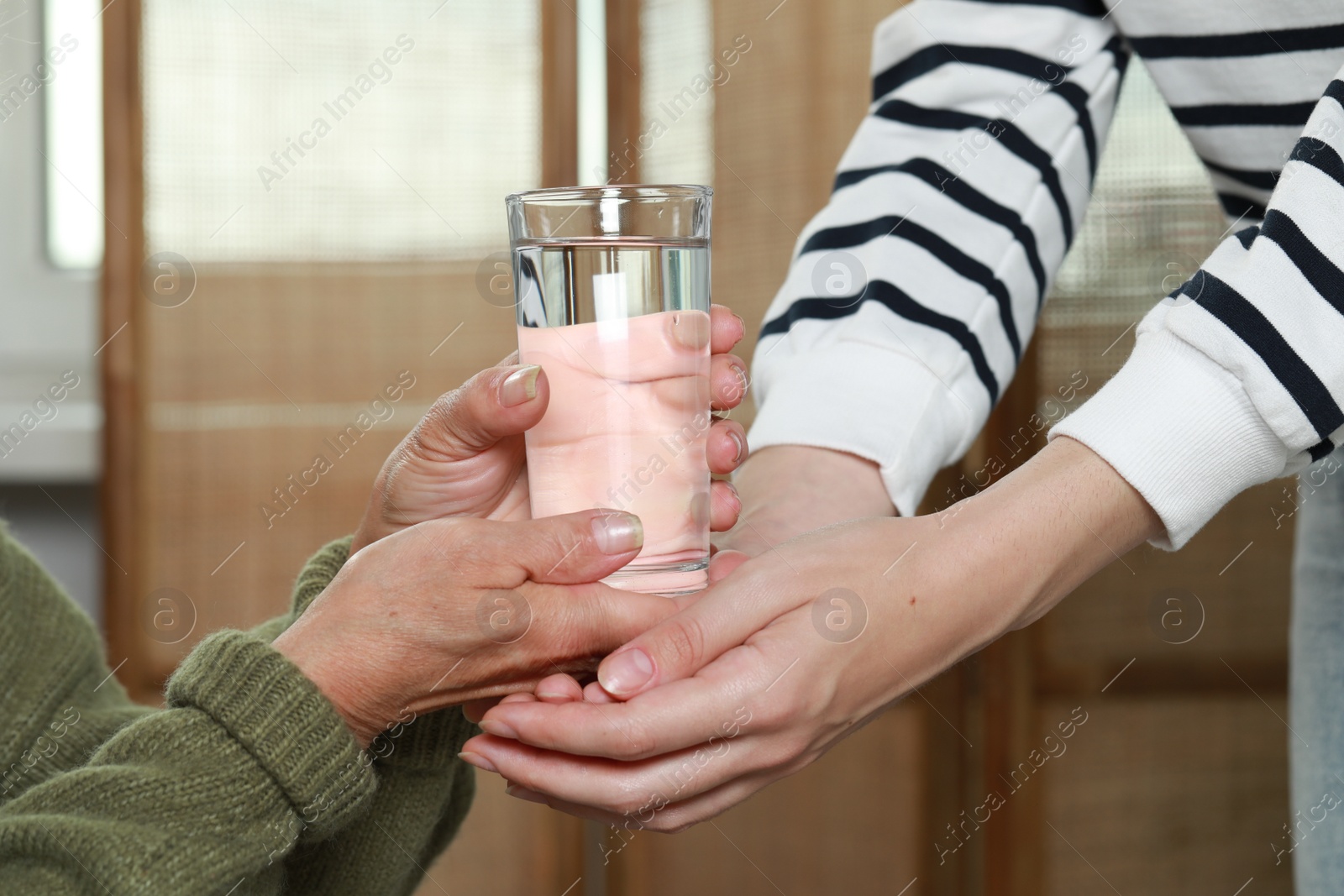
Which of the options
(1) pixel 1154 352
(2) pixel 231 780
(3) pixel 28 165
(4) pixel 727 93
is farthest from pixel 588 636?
(3) pixel 28 165

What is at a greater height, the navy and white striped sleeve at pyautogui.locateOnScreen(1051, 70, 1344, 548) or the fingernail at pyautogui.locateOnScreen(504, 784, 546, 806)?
the navy and white striped sleeve at pyautogui.locateOnScreen(1051, 70, 1344, 548)

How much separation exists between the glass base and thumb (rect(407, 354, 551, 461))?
0.32 ft

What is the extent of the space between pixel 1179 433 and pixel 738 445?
24cm

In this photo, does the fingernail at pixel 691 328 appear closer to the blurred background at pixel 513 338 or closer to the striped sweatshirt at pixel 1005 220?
A: the striped sweatshirt at pixel 1005 220

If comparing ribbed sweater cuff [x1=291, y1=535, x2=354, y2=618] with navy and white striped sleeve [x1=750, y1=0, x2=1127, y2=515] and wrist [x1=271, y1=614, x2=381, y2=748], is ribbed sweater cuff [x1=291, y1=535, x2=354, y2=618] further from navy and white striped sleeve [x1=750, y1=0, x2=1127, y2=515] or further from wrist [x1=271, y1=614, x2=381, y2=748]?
navy and white striped sleeve [x1=750, y1=0, x2=1127, y2=515]

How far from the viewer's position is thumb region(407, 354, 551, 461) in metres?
0.60

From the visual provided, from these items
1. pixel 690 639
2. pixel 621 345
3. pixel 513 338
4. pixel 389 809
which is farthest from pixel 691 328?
pixel 513 338

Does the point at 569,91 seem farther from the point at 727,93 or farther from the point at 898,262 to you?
the point at 898,262

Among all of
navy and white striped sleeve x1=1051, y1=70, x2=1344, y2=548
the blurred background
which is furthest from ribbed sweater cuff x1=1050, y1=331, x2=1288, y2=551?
the blurred background

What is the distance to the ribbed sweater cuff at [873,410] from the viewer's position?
79 centimetres

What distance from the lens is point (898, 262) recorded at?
82cm

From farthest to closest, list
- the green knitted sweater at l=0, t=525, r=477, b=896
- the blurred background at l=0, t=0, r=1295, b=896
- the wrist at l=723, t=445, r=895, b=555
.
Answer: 1. the blurred background at l=0, t=0, r=1295, b=896
2. the wrist at l=723, t=445, r=895, b=555
3. the green knitted sweater at l=0, t=525, r=477, b=896

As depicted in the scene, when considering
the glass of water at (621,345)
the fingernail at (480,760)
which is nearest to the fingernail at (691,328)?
the glass of water at (621,345)

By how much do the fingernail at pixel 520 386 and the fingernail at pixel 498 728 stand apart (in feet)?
0.55
